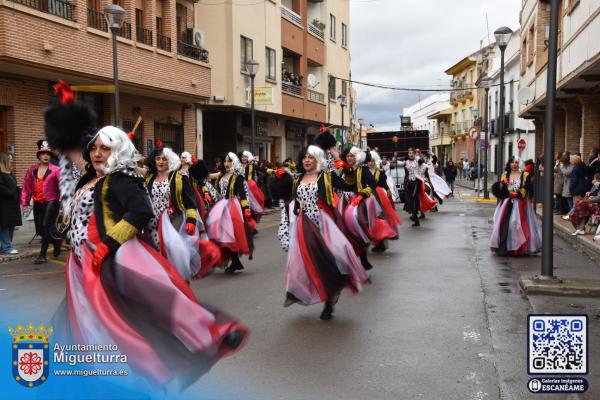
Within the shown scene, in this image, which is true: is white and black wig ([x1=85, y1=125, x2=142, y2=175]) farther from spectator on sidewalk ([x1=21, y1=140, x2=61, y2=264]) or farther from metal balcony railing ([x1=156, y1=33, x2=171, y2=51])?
metal balcony railing ([x1=156, y1=33, x2=171, y2=51])

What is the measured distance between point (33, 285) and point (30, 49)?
7243mm

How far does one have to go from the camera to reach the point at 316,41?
3522 cm

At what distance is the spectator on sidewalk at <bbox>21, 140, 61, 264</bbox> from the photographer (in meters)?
11.2

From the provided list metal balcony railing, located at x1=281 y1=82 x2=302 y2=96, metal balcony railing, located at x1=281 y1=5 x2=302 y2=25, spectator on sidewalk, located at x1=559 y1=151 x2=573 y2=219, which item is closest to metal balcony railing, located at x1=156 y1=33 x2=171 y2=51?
metal balcony railing, located at x1=281 y1=82 x2=302 y2=96

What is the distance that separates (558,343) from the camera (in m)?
3.22

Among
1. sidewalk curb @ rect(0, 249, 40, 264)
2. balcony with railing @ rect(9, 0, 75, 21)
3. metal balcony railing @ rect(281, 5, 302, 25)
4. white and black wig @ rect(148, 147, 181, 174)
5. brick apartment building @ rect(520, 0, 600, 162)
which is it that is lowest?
sidewalk curb @ rect(0, 249, 40, 264)

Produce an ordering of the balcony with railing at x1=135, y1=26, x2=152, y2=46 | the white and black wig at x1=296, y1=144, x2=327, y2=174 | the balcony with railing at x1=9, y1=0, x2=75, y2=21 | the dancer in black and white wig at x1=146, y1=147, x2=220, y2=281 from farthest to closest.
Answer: the balcony with railing at x1=135, y1=26, x2=152, y2=46
the balcony with railing at x1=9, y1=0, x2=75, y2=21
the white and black wig at x1=296, y1=144, x2=327, y2=174
the dancer in black and white wig at x1=146, y1=147, x2=220, y2=281

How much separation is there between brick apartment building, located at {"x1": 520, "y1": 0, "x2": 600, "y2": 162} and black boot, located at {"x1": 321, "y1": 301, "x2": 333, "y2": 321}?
830cm

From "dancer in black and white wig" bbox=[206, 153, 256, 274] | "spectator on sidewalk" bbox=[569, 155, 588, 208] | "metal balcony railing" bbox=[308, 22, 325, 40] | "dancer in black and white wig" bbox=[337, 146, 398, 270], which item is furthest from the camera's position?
"metal balcony railing" bbox=[308, 22, 325, 40]

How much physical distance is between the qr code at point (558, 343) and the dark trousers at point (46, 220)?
8533 mm

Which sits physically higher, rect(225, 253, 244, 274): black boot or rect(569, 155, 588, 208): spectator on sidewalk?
rect(569, 155, 588, 208): spectator on sidewalk

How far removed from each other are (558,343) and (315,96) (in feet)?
106

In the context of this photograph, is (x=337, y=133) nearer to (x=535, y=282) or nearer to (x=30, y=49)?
(x=30, y=49)

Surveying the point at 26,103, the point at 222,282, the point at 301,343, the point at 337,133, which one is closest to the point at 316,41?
the point at 337,133
